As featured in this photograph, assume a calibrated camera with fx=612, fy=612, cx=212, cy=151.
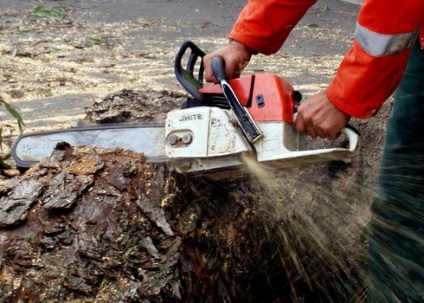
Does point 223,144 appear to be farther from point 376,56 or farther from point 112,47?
point 112,47

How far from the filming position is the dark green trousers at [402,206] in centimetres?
217

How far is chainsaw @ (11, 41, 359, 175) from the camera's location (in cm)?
207

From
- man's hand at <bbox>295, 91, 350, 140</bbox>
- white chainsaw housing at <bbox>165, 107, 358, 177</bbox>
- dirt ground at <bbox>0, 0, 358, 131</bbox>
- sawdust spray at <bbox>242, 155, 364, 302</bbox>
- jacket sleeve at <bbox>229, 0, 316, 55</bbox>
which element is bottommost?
dirt ground at <bbox>0, 0, 358, 131</bbox>

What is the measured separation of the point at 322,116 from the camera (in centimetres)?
203

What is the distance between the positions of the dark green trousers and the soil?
205mm

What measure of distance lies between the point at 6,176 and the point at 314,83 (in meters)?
3.14

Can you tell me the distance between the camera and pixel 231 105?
213 cm

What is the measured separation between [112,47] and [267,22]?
13.6 ft

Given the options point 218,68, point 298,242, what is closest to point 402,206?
point 298,242

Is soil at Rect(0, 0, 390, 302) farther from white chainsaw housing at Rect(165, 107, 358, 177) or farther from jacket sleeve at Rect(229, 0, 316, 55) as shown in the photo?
jacket sleeve at Rect(229, 0, 316, 55)

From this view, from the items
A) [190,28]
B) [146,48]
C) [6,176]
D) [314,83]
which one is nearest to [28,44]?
[146,48]

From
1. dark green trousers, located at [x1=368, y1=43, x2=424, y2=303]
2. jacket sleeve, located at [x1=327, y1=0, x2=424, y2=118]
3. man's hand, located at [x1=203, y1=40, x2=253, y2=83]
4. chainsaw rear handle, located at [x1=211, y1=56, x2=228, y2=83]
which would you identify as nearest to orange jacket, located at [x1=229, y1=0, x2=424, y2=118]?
jacket sleeve, located at [x1=327, y1=0, x2=424, y2=118]

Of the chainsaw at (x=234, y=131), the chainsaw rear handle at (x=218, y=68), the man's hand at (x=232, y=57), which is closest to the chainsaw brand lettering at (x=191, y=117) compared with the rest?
the chainsaw at (x=234, y=131)

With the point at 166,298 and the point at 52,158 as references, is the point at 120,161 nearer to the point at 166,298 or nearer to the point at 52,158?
the point at 52,158
